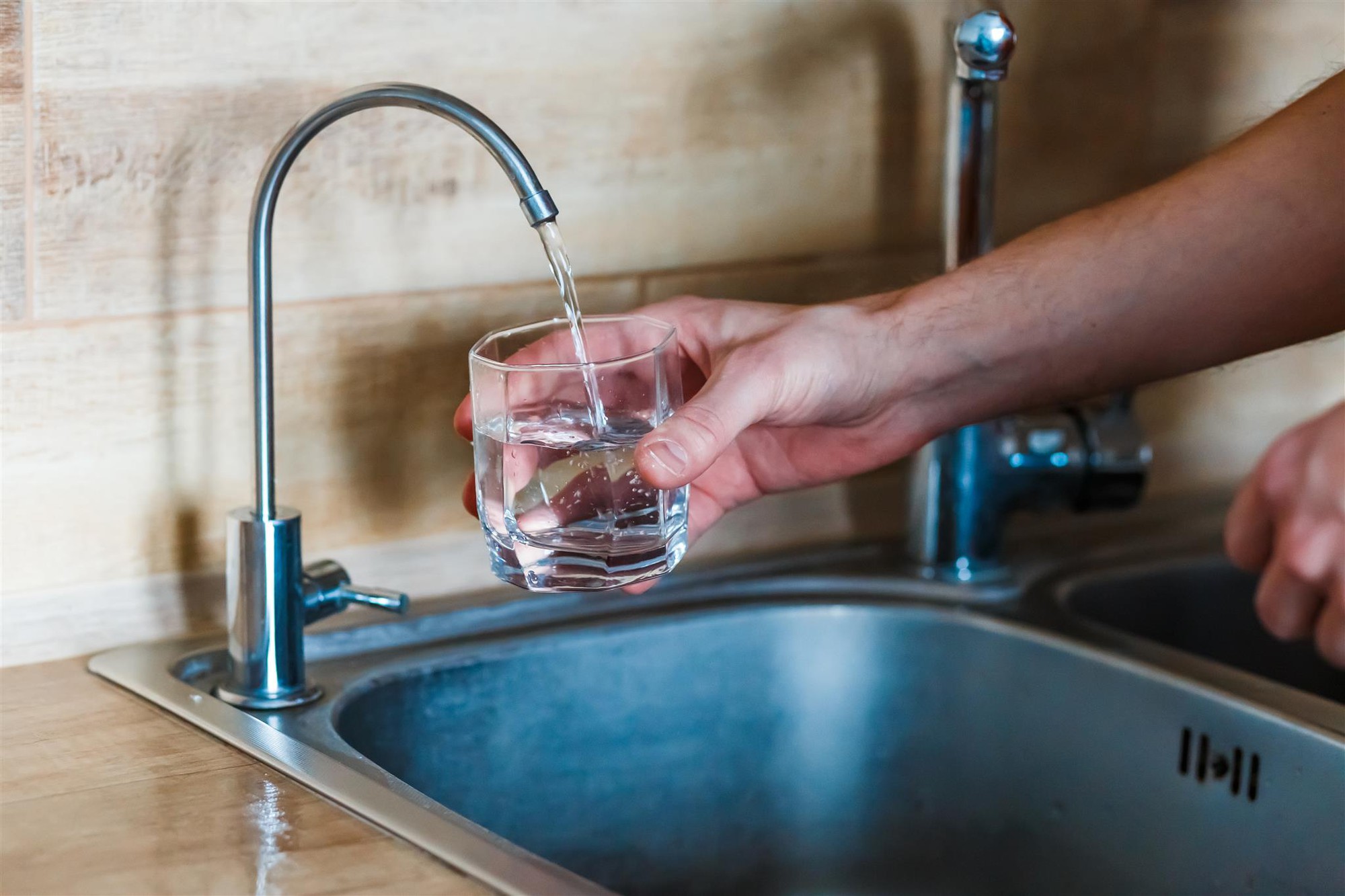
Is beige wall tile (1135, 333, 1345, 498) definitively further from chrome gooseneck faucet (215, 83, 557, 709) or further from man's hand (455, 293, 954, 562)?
chrome gooseneck faucet (215, 83, 557, 709)

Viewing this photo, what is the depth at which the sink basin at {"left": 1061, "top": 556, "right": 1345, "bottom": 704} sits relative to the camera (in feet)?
3.68

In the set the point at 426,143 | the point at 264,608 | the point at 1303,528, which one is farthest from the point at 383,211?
the point at 1303,528

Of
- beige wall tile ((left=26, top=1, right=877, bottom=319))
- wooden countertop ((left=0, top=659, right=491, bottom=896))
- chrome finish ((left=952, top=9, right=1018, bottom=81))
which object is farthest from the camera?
chrome finish ((left=952, top=9, right=1018, bottom=81))

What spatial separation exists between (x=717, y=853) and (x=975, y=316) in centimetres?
40

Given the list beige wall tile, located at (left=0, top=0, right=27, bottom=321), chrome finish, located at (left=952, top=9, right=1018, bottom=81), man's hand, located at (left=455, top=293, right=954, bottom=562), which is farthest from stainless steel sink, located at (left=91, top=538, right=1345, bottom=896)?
chrome finish, located at (left=952, top=9, right=1018, bottom=81)

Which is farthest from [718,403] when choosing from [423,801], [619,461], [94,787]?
[94,787]

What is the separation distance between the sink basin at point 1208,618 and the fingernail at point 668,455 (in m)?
0.56

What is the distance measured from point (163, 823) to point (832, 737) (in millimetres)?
506

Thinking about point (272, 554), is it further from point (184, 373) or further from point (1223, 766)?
point (1223, 766)

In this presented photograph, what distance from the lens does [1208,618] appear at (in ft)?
3.81

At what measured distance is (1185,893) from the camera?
0.88 meters

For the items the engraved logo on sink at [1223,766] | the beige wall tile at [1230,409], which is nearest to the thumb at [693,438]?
the engraved logo on sink at [1223,766]

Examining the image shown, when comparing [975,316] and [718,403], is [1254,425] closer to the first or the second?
[975,316]

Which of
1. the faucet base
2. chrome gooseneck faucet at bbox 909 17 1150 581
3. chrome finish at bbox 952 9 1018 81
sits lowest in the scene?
the faucet base
